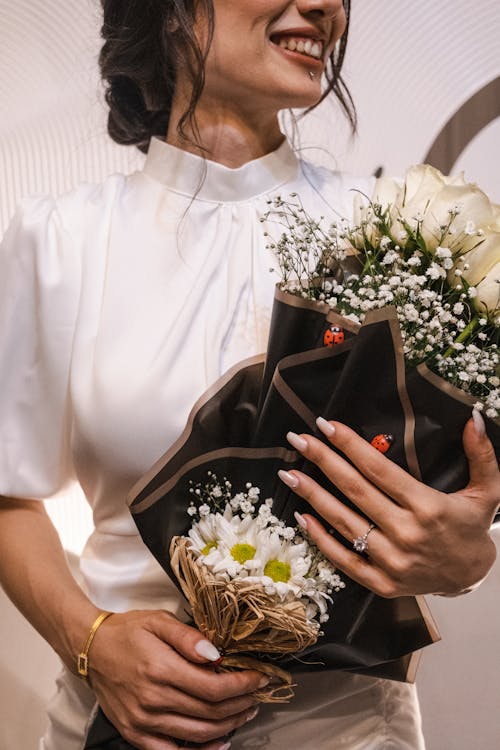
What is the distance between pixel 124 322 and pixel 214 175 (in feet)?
0.99

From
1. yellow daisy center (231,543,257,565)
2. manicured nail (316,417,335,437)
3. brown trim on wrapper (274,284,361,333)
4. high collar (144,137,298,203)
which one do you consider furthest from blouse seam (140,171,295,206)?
yellow daisy center (231,543,257,565)

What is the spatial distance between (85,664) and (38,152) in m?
1.31

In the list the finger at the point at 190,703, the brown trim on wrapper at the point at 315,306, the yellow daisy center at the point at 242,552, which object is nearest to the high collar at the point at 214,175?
the brown trim on wrapper at the point at 315,306

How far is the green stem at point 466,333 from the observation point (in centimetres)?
109

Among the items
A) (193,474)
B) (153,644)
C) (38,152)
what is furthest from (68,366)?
(38,152)

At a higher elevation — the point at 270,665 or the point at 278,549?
the point at 278,549

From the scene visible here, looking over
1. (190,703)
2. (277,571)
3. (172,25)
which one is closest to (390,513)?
(277,571)

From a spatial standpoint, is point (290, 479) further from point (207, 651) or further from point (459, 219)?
point (459, 219)

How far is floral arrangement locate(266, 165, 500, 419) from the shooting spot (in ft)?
3.55

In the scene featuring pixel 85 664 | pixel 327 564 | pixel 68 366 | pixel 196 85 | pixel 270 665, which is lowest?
pixel 85 664

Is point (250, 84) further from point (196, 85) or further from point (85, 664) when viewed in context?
point (85, 664)

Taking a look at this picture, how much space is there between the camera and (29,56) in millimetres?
2158

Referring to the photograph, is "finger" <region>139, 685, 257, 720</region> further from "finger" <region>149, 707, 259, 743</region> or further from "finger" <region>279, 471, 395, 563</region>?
"finger" <region>279, 471, 395, 563</region>

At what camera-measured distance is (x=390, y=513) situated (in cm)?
115
